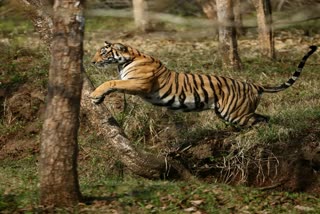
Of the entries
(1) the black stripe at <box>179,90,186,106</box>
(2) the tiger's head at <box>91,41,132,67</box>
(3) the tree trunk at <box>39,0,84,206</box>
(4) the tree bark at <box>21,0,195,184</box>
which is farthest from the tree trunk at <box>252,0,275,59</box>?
(3) the tree trunk at <box>39,0,84,206</box>

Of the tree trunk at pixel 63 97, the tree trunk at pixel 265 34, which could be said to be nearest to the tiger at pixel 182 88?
the tree trunk at pixel 63 97

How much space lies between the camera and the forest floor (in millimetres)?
6891

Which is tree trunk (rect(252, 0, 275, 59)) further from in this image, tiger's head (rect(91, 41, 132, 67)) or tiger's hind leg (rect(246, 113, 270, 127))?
tiger's head (rect(91, 41, 132, 67))

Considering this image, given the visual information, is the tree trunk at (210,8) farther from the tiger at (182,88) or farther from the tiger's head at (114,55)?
the tiger's head at (114,55)

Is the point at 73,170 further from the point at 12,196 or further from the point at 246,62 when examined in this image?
the point at 246,62

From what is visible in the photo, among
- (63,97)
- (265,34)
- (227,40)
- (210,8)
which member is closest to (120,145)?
(63,97)

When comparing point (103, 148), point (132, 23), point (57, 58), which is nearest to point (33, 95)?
point (103, 148)

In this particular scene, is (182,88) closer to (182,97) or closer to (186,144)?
(182,97)

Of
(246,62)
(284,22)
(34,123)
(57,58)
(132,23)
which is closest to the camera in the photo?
(284,22)

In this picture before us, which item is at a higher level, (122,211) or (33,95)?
(33,95)

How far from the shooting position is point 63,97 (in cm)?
594

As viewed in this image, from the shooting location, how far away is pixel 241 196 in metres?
7.23

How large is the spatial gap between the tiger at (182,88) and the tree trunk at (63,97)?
258 centimetres

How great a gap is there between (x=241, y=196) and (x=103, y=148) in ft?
10.1
